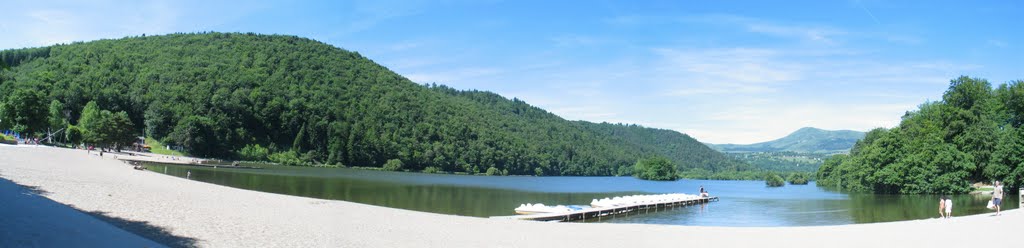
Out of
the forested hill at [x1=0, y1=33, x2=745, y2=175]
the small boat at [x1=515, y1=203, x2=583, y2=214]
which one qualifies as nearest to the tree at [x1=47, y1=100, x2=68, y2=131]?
the forested hill at [x1=0, y1=33, x2=745, y2=175]

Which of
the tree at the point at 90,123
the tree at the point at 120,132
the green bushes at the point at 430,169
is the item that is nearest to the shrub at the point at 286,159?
the green bushes at the point at 430,169

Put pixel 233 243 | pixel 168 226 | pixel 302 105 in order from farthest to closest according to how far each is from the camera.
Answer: pixel 302 105
pixel 168 226
pixel 233 243

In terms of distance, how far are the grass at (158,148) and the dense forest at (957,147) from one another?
101 metres

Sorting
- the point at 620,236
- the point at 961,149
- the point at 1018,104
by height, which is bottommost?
the point at 620,236

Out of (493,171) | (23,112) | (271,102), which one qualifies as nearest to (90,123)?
(23,112)

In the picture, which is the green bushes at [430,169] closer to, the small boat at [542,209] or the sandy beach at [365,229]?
the small boat at [542,209]

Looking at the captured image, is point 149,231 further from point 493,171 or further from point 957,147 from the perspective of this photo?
point 493,171

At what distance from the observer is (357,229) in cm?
1747

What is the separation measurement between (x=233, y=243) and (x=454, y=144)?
133009 millimetres

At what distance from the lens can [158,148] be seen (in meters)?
103

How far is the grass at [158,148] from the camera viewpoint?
10034cm

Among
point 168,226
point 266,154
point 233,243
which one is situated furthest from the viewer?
point 266,154

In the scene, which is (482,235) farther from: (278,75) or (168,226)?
(278,75)

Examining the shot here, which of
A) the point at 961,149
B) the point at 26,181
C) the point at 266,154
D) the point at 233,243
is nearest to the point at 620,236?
the point at 233,243
